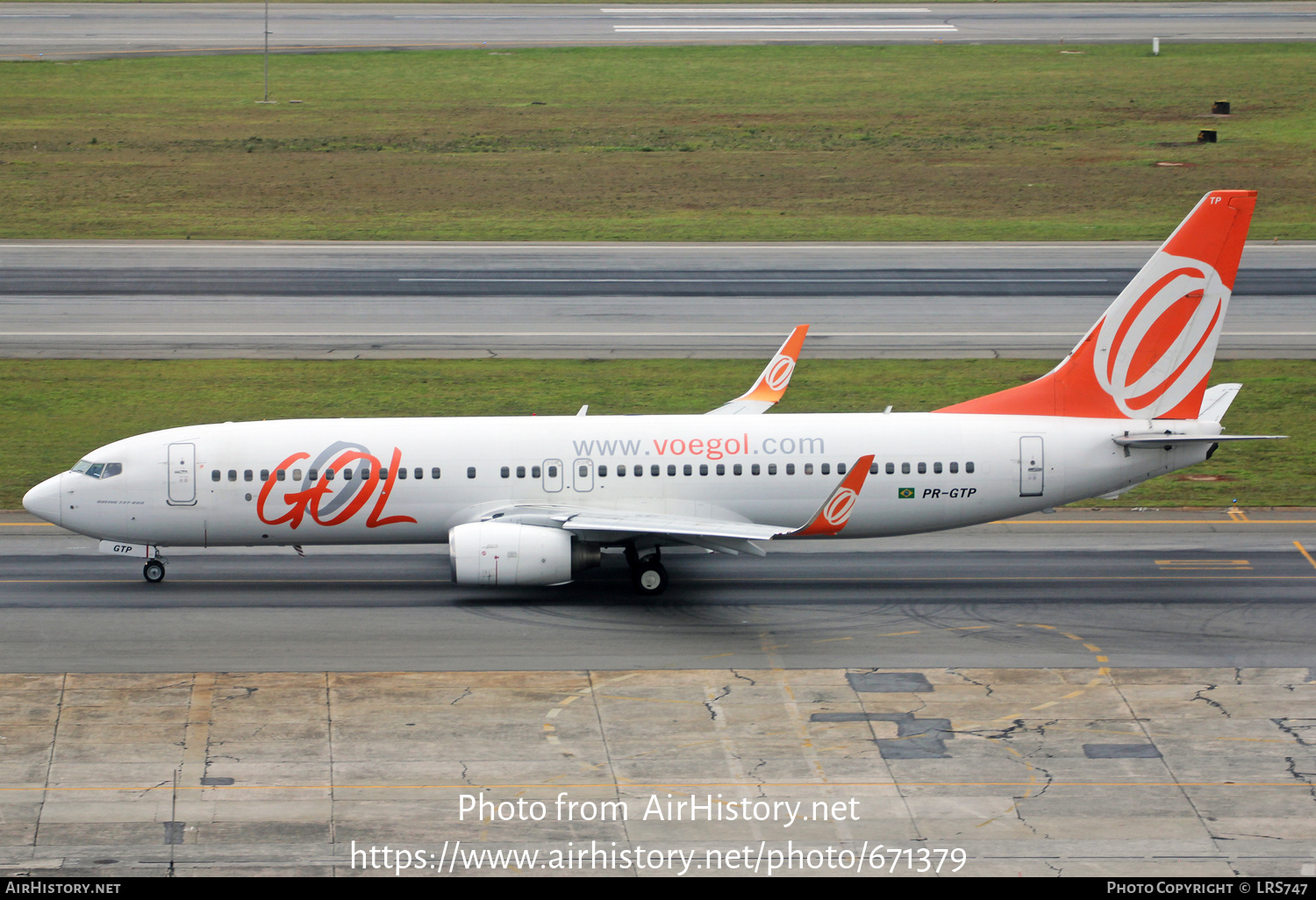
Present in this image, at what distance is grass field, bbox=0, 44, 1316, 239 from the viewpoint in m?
73.4

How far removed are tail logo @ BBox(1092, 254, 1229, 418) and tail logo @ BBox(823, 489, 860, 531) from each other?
7.90m

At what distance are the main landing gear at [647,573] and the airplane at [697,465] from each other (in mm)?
41

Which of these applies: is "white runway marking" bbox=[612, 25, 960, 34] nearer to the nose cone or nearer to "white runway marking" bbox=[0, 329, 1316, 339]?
"white runway marking" bbox=[0, 329, 1316, 339]

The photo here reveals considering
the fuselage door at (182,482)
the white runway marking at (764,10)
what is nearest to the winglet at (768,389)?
the fuselage door at (182,482)

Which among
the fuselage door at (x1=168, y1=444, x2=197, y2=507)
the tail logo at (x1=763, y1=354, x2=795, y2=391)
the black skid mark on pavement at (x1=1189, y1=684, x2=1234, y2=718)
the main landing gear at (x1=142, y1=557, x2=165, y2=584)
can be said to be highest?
the tail logo at (x1=763, y1=354, x2=795, y2=391)

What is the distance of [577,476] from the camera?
3459 cm

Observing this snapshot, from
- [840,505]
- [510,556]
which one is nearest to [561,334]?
[510,556]

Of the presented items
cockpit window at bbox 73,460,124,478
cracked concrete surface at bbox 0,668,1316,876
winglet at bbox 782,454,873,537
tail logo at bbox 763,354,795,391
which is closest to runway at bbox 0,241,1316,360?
tail logo at bbox 763,354,795,391

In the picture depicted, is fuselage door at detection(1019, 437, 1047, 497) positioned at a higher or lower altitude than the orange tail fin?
lower

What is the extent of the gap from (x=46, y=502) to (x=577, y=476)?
12.5 meters

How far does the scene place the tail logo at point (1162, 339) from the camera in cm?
3478

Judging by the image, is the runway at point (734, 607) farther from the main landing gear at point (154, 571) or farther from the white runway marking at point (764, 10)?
the white runway marking at point (764, 10)

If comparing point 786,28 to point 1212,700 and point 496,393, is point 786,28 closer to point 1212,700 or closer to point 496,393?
point 496,393
